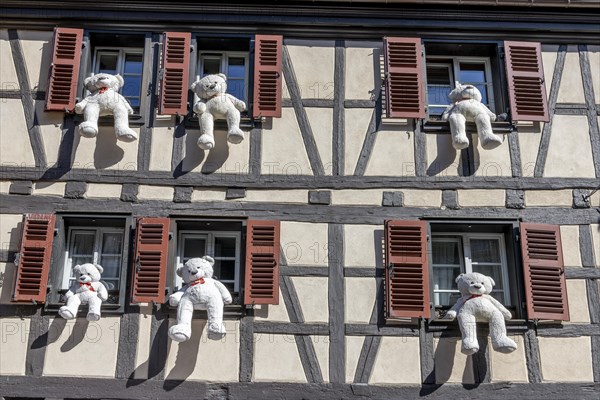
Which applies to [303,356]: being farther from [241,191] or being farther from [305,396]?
[241,191]

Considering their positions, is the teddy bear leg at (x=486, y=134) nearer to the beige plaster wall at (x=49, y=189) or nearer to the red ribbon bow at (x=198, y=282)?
the red ribbon bow at (x=198, y=282)

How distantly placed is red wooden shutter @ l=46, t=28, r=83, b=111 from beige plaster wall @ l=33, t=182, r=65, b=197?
89 cm

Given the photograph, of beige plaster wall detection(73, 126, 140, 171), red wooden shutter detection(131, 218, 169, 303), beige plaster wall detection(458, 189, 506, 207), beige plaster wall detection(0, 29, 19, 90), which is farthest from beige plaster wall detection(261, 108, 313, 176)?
beige plaster wall detection(0, 29, 19, 90)

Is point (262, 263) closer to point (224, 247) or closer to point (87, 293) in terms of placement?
point (224, 247)

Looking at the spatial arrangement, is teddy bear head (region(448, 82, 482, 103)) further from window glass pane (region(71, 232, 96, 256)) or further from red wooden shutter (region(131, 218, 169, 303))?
window glass pane (region(71, 232, 96, 256))

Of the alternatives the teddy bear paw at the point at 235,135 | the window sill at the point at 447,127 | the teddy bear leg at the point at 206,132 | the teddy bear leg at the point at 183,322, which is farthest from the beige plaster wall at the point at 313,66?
the teddy bear leg at the point at 183,322

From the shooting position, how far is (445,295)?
1054 cm

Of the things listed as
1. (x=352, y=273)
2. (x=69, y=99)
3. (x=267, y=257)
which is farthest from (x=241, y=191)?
(x=69, y=99)

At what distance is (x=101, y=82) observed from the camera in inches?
425

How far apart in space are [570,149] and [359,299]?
3.07 metres

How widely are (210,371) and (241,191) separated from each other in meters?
2.06

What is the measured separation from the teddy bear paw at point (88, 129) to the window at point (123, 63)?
1099mm

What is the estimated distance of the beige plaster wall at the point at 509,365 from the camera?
388 inches

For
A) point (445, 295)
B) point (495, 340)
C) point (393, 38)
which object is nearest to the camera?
point (495, 340)
